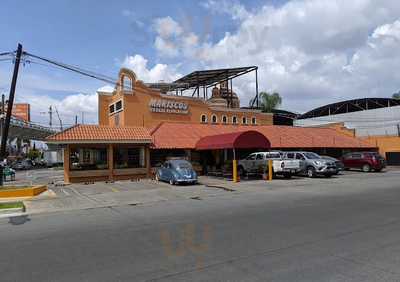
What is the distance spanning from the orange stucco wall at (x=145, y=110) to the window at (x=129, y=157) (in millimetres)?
5215

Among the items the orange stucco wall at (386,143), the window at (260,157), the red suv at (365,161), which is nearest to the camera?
the window at (260,157)

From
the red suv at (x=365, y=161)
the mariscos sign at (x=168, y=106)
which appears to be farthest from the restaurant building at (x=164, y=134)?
the red suv at (x=365, y=161)

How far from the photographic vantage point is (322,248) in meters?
7.16

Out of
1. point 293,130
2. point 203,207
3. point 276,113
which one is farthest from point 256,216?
point 276,113

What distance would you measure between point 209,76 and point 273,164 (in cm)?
2152

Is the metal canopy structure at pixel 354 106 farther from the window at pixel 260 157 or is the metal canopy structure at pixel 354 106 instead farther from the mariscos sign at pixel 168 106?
the window at pixel 260 157

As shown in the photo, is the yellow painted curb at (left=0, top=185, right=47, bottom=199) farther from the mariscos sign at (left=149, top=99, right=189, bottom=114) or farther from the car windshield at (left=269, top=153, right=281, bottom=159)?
the mariscos sign at (left=149, top=99, right=189, bottom=114)

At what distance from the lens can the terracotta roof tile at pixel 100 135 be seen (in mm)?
25656

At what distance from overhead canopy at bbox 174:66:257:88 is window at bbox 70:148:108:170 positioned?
65.5ft

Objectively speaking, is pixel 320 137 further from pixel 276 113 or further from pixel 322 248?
pixel 322 248

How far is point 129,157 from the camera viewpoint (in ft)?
94.4

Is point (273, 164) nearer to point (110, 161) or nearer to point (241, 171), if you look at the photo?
point (241, 171)

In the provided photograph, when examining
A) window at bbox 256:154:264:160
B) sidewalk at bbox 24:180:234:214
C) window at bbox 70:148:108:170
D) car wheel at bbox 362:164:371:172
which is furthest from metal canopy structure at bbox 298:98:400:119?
sidewalk at bbox 24:180:234:214

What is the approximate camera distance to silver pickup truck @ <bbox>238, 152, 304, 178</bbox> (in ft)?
86.6
